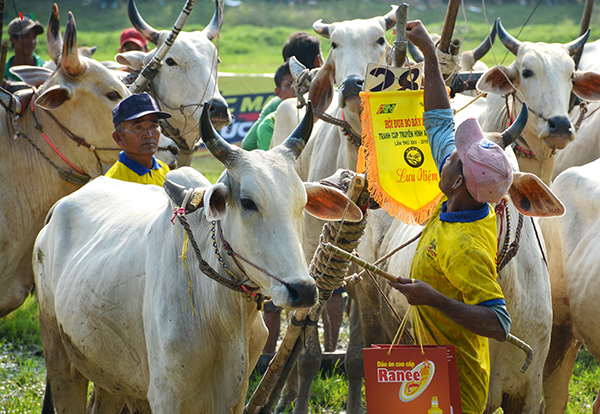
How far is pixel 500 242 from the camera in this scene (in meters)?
3.15

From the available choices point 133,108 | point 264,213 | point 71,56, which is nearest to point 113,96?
point 71,56

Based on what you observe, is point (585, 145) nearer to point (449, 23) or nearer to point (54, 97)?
point (449, 23)

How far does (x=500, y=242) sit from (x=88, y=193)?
91.8 inches

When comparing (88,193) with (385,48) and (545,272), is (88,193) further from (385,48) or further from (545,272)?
(545,272)

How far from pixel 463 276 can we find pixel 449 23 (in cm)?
150

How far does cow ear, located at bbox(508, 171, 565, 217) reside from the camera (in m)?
2.80

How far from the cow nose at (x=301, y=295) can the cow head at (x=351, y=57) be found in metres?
2.08

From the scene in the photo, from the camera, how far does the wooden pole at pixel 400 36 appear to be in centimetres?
312

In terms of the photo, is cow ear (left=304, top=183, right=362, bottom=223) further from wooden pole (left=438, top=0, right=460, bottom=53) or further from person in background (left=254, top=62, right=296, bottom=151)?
person in background (left=254, top=62, right=296, bottom=151)

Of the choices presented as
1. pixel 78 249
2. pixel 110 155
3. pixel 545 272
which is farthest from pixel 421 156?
pixel 110 155

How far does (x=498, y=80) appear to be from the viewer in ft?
15.8

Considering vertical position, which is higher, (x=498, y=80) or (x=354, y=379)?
(x=498, y=80)

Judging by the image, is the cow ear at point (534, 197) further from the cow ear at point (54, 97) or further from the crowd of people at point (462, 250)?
the cow ear at point (54, 97)

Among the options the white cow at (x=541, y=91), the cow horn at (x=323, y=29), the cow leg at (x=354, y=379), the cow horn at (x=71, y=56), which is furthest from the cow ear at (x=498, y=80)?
the cow horn at (x=71, y=56)
